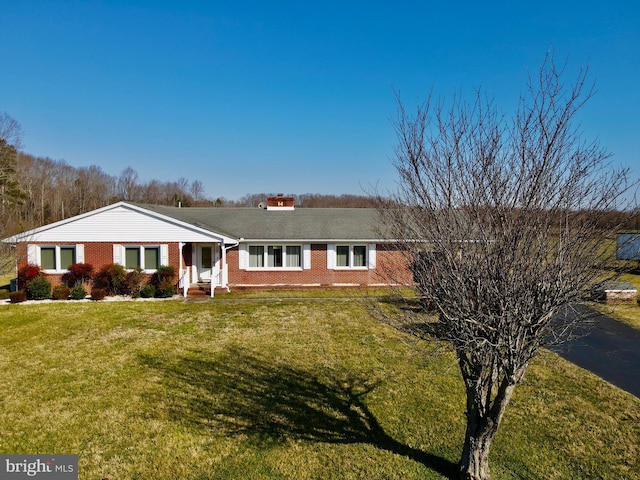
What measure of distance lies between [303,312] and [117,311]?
6913mm

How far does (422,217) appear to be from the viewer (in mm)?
4273

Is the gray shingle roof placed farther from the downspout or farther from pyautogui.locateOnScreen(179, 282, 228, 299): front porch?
pyautogui.locateOnScreen(179, 282, 228, 299): front porch

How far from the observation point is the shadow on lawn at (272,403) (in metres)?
5.46

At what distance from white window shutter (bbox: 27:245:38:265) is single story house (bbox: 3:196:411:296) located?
36 mm

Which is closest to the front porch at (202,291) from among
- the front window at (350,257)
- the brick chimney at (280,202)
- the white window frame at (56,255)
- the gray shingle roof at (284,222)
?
the gray shingle roof at (284,222)

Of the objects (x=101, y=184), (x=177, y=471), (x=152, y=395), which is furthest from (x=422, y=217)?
(x=101, y=184)

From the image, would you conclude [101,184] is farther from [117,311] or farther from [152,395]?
[152,395]

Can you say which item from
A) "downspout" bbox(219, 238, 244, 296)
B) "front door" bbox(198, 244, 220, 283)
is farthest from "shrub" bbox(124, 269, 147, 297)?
"downspout" bbox(219, 238, 244, 296)

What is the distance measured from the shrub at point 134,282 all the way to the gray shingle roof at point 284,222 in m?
3.01

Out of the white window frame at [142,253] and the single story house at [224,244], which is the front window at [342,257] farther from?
the white window frame at [142,253]

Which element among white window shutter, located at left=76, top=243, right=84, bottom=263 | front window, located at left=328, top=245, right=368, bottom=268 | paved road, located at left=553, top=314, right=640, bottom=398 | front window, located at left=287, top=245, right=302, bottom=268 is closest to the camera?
paved road, located at left=553, top=314, right=640, bottom=398

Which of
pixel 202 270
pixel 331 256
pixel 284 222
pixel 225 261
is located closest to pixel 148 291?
pixel 202 270

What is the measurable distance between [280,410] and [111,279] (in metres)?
13.1

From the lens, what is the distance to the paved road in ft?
25.1
